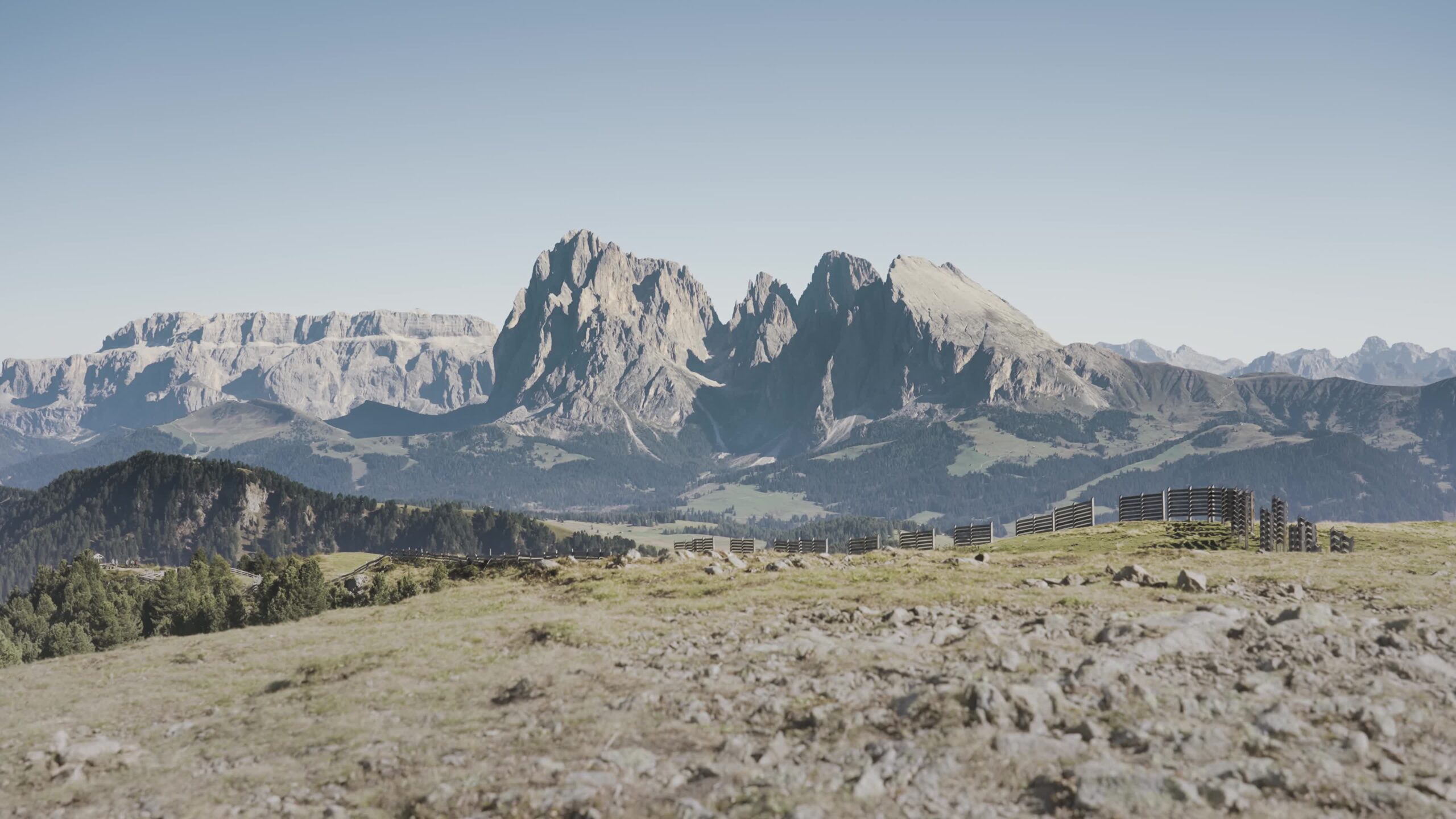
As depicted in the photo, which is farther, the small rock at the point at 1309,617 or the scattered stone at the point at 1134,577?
the scattered stone at the point at 1134,577

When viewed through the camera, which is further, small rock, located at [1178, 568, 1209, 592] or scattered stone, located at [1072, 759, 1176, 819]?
small rock, located at [1178, 568, 1209, 592]

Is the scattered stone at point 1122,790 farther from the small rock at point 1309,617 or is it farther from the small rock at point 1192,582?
the small rock at point 1192,582

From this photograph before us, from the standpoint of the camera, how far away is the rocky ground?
54.4 feet

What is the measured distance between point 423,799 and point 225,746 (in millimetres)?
7430

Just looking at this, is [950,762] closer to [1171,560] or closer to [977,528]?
[1171,560]

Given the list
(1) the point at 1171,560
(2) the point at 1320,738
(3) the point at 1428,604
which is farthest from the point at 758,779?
(1) the point at 1171,560

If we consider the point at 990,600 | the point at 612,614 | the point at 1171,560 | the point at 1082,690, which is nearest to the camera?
the point at 1082,690

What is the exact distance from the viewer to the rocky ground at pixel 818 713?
54.4 ft

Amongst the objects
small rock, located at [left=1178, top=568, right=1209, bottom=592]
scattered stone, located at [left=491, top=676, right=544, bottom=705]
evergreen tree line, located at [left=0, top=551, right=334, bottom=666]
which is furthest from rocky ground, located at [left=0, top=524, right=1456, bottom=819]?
evergreen tree line, located at [left=0, top=551, right=334, bottom=666]

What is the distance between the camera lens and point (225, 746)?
22.8m

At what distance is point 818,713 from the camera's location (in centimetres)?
2019

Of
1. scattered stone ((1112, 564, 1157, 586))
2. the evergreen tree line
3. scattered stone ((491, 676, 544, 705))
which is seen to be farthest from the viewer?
the evergreen tree line

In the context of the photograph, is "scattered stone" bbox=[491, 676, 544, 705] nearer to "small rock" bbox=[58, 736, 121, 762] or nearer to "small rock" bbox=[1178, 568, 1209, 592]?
"small rock" bbox=[58, 736, 121, 762]

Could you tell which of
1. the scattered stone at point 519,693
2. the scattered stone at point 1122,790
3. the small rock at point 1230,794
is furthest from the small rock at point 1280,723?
the scattered stone at point 519,693
